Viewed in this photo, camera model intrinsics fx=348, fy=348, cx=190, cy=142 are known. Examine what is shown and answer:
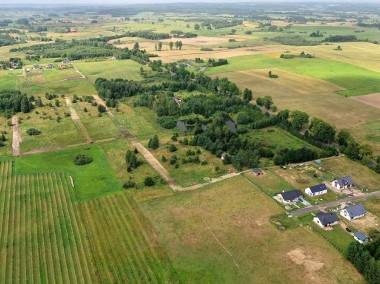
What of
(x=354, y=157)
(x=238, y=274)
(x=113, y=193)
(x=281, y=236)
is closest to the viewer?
(x=238, y=274)

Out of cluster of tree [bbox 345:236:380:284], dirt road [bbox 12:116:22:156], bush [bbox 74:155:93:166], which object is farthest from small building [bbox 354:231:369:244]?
dirt road [bbox 12:116:22:156]

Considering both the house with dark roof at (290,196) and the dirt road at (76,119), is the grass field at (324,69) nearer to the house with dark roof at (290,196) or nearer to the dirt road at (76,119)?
the dirt road at (76,119)

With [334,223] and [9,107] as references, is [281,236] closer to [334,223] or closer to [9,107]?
[334,223]

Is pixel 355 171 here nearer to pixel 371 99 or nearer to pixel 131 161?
pixel 131 161

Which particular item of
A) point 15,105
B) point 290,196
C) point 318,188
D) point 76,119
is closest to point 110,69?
point 15,105

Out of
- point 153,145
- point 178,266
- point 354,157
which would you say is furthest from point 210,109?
point 178,266

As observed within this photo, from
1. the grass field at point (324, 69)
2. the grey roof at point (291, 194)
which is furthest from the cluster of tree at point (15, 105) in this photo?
the grey roof at point (291, 194)
